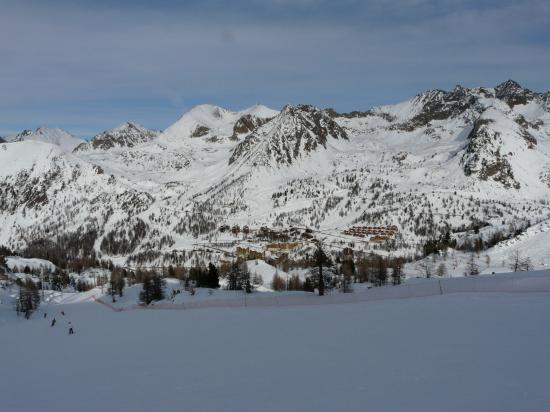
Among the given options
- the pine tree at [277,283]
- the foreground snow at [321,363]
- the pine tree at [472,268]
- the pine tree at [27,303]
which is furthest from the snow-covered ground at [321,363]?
the pine tree at [277,283]

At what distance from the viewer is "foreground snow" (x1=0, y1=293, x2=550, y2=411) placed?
16953 mm

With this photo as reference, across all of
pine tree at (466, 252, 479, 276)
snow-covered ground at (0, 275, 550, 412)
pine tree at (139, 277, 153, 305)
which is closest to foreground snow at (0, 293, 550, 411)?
snow-covered ground at (0, 275, 550, 412)

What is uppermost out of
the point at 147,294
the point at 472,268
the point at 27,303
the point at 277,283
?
the point at 472,268

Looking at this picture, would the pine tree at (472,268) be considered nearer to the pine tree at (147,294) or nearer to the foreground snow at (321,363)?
the pine tree at (147,294)

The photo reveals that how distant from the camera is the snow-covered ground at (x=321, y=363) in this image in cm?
1695

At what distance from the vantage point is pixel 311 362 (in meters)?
23.4

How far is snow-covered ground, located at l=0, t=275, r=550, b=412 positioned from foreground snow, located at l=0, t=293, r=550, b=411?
78mm

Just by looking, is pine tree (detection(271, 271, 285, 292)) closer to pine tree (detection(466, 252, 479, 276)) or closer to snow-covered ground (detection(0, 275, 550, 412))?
pine tree (detection(466, 252, 479, 276))

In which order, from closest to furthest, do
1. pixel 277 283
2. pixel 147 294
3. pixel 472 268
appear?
pixel 147 294 → pixel 472 268 → pixel 277 283

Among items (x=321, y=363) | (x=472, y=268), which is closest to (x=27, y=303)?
(x=321, y=363)

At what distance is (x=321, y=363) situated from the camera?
75.1 feet

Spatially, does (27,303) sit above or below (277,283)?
below

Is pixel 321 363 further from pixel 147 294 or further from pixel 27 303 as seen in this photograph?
pixel 27 303

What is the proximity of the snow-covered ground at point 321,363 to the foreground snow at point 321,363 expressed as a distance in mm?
78
